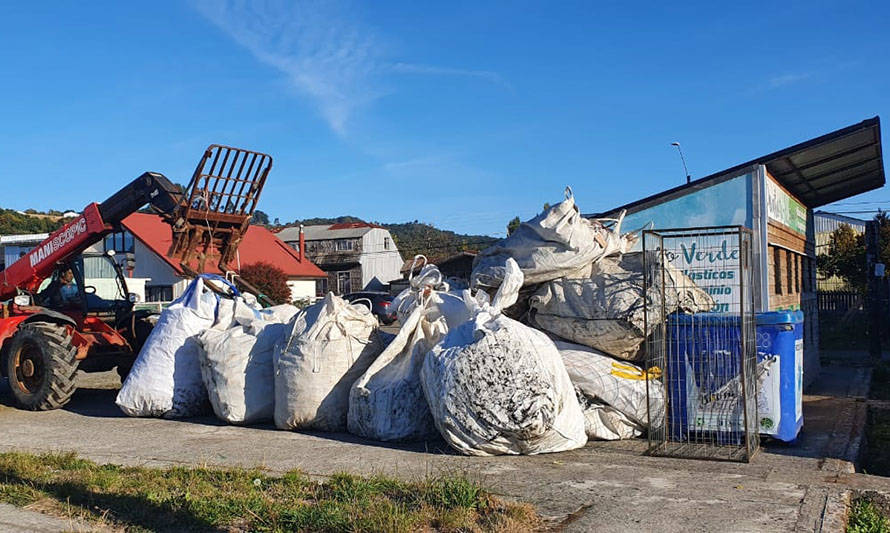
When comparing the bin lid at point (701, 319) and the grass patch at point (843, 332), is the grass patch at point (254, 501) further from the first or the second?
the grass patch at point (843, 332)

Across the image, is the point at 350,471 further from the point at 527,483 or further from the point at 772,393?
the point at 772,393

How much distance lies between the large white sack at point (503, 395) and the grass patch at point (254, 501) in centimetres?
99

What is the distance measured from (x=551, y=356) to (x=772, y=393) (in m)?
1.90

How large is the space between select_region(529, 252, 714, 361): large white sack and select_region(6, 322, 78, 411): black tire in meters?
5.67

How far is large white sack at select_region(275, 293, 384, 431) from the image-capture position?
26.1 feet

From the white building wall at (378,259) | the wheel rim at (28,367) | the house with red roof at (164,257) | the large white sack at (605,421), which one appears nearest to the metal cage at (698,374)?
the large white sack at (605,421)

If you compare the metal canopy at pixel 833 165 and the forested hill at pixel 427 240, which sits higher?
the forested hill at pixel 427 240

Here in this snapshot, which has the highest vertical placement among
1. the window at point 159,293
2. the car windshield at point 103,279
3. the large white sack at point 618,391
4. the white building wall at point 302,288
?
the white building wall at point 302,288

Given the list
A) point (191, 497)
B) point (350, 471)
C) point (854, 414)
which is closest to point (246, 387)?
point (350, 471)

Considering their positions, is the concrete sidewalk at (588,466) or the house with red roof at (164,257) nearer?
the concrete sidewalk at (588,466)

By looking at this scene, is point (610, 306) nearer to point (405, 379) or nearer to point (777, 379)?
point (777, 379)

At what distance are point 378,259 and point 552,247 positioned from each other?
4383 cm

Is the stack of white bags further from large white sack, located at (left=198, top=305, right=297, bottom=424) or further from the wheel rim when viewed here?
the wheel rim

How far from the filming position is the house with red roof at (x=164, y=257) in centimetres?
3503
